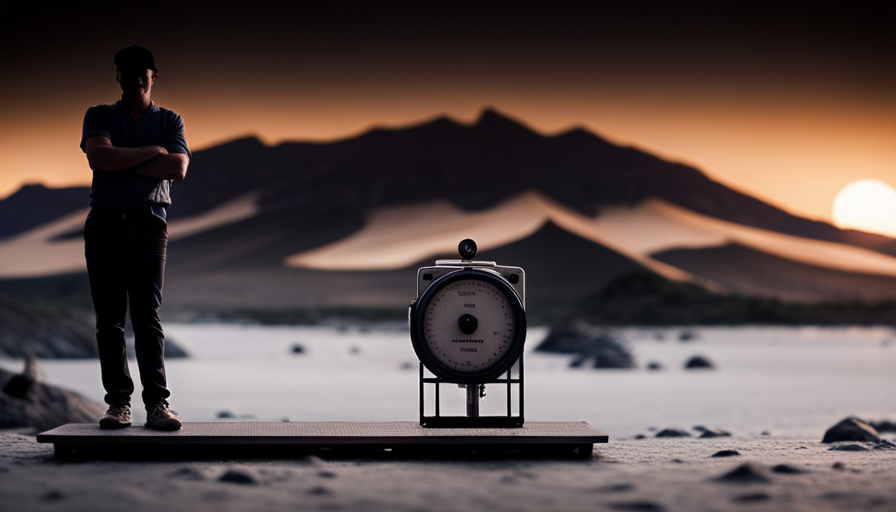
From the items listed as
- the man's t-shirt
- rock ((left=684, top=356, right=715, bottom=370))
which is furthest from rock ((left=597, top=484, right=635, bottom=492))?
rock ((left=684, top=356, right=715, bottom=370))

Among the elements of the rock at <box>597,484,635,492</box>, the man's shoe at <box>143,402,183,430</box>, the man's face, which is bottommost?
the rock at <box>597,484,635,492</box>

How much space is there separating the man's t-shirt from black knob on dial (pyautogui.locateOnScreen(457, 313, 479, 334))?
1596 mm

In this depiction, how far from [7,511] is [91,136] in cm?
222

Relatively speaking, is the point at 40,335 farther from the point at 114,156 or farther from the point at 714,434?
the point at 114,156

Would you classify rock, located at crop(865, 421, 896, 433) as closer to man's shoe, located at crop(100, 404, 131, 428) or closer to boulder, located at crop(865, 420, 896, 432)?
boulder, located at crop(865, 420, 896, 432)

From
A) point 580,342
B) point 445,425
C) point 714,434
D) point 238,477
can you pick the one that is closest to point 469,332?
point 445,425

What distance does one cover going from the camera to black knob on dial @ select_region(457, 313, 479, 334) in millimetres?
5215

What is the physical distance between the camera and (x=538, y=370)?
53.4ft

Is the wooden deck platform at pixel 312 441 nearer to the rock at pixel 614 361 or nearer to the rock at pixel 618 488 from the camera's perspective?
the rock at pixel 618 488

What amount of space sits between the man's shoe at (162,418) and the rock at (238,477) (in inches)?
41.3

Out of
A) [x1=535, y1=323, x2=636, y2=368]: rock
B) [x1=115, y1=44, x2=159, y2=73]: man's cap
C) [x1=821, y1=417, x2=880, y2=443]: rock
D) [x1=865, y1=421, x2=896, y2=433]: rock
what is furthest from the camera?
[x1=535, y1=323, x2=636, y2=368]: rock

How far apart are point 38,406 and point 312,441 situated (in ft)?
11.2

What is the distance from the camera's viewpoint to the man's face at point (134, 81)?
16.7ft

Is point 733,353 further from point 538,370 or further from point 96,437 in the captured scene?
point 96,437
